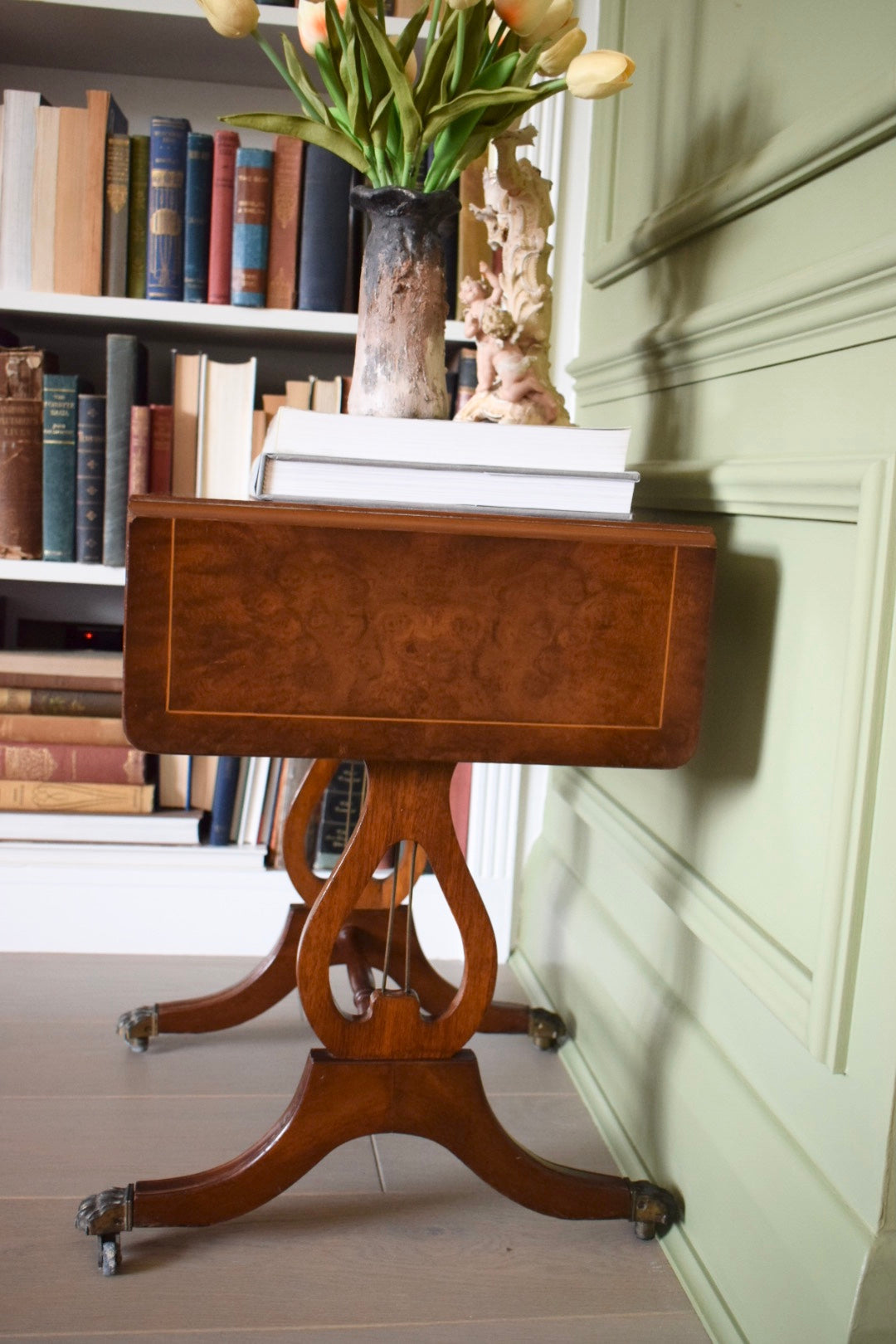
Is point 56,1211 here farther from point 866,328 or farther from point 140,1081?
point 866,328

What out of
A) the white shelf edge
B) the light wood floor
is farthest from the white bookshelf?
the light wood floor

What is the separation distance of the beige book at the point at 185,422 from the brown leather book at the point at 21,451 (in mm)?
168

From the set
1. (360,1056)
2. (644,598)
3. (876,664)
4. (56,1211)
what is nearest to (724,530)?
(644,598)

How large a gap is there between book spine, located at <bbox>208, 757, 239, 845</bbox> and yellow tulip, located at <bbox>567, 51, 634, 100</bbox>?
0.98 meters

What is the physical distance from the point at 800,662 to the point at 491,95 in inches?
19.9

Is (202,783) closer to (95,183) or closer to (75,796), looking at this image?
(75,796)

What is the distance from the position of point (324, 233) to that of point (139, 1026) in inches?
39.3

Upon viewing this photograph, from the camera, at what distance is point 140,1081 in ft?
4.08

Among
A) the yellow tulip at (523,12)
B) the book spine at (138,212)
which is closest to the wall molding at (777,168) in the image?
the yellow tulip at (523,12)

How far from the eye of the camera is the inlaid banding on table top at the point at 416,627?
2.71 feet

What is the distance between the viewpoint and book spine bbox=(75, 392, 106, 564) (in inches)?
60.5

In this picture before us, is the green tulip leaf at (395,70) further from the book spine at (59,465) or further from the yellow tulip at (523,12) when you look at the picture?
the book spine at (59,465)

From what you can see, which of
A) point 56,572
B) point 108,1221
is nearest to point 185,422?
point 56,572

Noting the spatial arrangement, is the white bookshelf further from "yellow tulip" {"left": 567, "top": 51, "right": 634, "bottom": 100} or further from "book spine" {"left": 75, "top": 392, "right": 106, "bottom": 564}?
"yellow tulip" {"left": 567, "top": 51, "right": 634, "bottom": 100}
